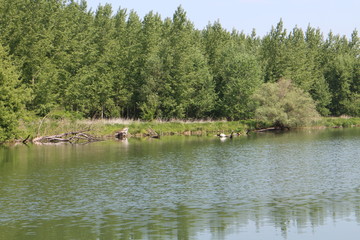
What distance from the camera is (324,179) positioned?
118 feet

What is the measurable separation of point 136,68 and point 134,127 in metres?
21.6

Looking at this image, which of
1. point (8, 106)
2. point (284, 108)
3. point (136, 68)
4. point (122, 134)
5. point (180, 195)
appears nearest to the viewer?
point (180, 195)

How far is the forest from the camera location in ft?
254

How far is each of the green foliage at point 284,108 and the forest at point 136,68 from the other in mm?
4389

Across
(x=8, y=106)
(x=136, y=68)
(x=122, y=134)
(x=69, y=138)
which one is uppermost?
(x=136, y=68)

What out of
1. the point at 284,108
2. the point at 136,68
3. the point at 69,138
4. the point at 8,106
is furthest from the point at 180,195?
the point at 136,68

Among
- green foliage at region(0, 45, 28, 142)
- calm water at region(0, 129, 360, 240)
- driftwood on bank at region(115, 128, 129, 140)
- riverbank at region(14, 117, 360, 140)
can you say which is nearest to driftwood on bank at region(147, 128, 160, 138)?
riverbank at region(14, 117, 360, 140)

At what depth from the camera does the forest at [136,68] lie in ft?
254

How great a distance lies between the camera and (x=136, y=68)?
319 ft

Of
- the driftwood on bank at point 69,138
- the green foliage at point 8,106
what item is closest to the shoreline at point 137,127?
the driftwood on bank at point 69,138

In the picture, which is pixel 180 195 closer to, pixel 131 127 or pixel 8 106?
pixel 8 106

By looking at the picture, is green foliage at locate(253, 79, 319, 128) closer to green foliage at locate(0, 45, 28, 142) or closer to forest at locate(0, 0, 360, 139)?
forest at locate(0, 0, 360, 139)

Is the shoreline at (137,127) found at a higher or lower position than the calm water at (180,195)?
higher

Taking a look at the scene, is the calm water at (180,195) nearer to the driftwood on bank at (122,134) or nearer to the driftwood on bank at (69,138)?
the driftwood on bank at (69,138)
